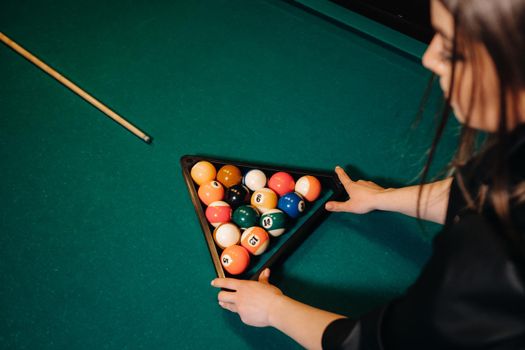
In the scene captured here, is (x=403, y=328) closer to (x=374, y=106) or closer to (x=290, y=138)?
(x=290, y=138)

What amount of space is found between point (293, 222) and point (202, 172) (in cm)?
39

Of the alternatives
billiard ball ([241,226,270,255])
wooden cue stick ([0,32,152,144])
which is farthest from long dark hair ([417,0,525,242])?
wooden cue stick ([0,32,152,144])

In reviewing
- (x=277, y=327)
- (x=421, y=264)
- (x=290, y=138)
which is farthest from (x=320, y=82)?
(x=277, y=327)

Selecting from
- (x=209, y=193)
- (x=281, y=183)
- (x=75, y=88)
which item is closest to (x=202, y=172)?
(x=209, y=193)

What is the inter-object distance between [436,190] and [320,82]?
2.83 ft

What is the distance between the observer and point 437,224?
1.42m

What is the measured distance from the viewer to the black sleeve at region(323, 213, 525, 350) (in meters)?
0.58

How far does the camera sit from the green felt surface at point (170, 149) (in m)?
1.11

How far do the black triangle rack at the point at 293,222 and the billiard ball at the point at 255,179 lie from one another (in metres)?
0.02

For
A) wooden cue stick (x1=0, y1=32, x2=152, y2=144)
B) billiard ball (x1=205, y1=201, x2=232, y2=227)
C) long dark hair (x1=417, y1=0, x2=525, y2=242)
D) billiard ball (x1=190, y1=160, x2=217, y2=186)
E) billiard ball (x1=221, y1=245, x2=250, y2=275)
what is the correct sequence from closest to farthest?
long dark hair (x1=417, y1=0, x2=525, y2=242) < billiard ball (x1=221, y1=245, x2=250, y2=275) < billiard ball (x1=205, y1=201, x2=232, y2=227) < billiard ball (x1=190, y1=160, x2=217, y2=186) < wooden cue stick (x1=0, y1=32, x2=152, y2=144)

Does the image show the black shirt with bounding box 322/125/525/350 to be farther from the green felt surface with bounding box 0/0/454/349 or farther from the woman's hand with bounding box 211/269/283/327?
the green felt surface with bounding box 0/0/454/349

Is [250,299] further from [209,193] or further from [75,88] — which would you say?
[75,88]

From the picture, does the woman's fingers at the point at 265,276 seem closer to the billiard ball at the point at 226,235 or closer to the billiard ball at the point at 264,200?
the billiard ball at the point at 226,235

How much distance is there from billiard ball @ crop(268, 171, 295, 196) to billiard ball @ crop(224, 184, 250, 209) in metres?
Result: 0.11
